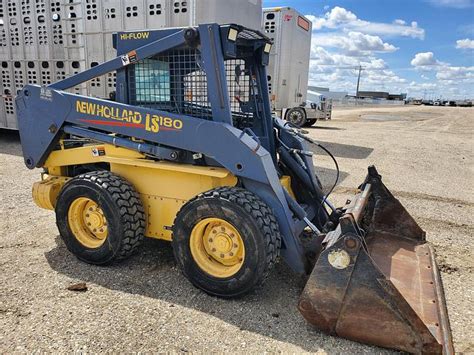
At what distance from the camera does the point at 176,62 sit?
3732 millimetres

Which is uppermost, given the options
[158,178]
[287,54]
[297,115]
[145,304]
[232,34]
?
[287,54]

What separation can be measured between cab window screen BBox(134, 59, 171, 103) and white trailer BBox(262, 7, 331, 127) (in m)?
6.14

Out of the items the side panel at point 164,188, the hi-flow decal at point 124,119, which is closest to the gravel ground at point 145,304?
the side panel at point 164,188

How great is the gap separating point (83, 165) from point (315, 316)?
2.93 meters

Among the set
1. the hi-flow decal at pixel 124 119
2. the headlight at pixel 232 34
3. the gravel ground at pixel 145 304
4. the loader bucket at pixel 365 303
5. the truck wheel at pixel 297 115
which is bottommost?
the gravel ground at pixel 145 304

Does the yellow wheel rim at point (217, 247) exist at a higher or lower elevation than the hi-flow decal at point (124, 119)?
lower

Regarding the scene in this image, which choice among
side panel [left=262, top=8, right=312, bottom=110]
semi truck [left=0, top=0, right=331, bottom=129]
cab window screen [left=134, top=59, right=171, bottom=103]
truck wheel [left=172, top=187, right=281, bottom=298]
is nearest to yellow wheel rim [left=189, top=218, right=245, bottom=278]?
truck wheel [left=172, top=187, right=281, bottom=298]

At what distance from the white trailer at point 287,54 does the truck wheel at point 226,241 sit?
22.7 feet

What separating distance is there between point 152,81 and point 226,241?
1699 millimetres

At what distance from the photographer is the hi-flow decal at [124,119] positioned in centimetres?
353

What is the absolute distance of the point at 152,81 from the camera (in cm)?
385

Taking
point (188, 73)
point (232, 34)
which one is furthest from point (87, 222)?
point (232, 34)

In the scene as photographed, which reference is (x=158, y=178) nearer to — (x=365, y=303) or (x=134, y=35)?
(x=134, y=35)

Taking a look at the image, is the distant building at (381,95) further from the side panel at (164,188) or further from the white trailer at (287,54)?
the side panel at (164,188)
